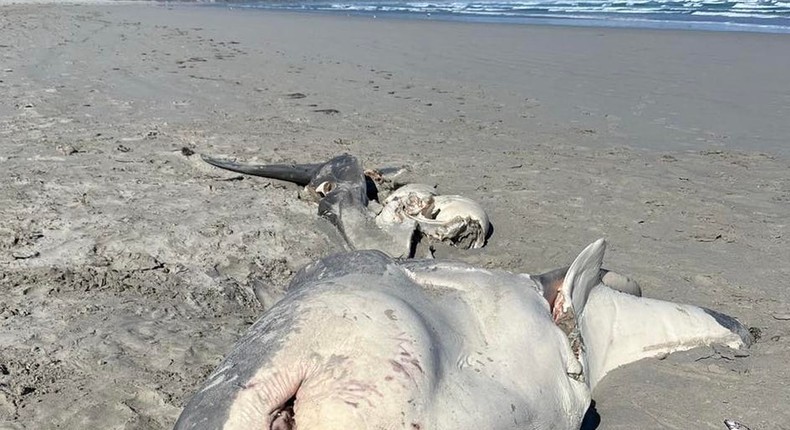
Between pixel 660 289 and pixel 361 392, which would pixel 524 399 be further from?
pixel 660 289

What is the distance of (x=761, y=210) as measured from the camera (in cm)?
555

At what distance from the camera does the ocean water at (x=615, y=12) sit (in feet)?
56.6

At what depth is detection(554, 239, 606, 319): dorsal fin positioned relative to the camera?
300 centimetres

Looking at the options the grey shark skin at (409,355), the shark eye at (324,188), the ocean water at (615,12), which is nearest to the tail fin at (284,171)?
the shark eye at (324,188)

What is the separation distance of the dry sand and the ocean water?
5.21 m

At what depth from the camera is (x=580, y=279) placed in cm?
314

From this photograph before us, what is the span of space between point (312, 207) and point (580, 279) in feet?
9.06

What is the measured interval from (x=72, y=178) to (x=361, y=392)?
13.7ft

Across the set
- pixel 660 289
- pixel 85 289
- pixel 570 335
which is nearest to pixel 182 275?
pixel 85 289

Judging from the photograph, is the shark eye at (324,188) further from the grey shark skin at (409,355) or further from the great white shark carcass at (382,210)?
the grey shark skin at (409,355)

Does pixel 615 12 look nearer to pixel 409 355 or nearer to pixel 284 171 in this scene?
pixel 284 171

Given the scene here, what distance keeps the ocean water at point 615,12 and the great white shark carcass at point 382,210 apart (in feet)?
41.4

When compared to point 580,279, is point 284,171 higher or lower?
lower


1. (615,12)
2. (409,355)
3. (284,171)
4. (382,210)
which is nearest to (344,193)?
(382,210)
